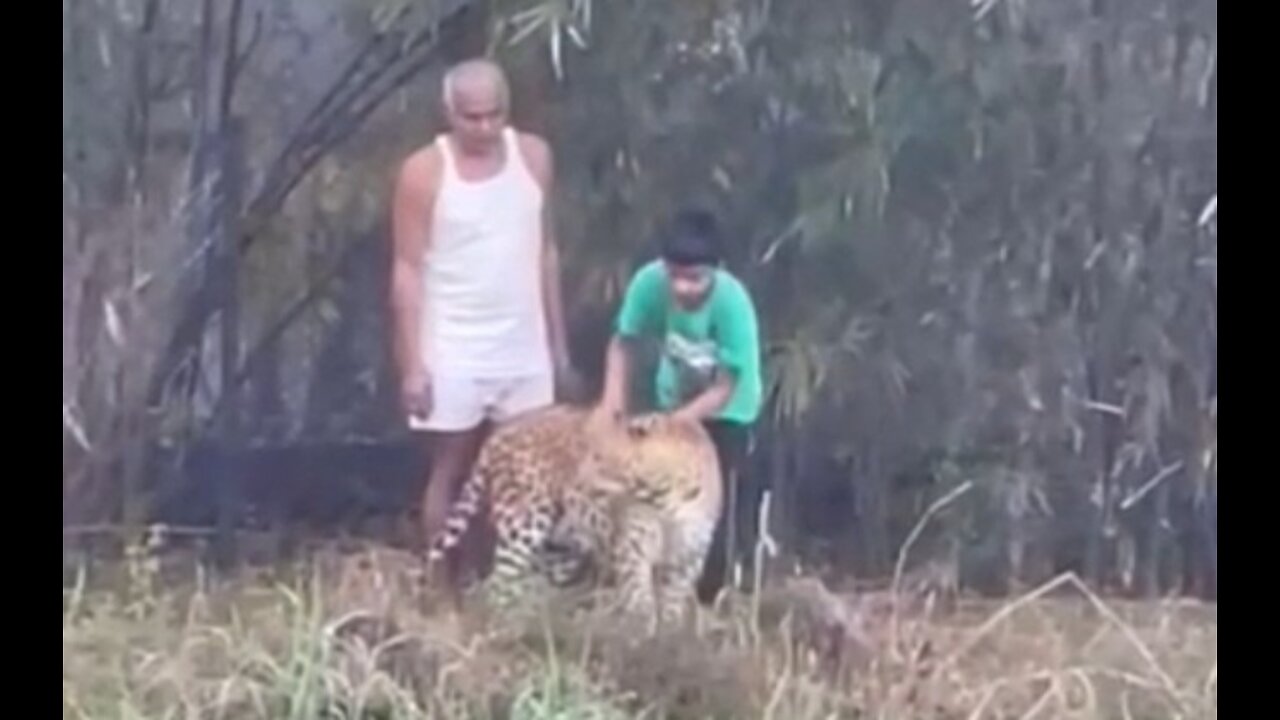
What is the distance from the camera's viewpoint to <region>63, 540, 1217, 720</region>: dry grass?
12.0ft

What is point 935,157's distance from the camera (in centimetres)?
368

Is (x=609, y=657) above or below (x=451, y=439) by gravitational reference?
below

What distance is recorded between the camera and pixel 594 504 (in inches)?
145

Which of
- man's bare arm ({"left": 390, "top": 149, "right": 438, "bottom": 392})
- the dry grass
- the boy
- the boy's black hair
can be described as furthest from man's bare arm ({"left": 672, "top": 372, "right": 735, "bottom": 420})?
man's bare arm ({"left": 390, "top": 149, "right": 438, "bottom": 392})

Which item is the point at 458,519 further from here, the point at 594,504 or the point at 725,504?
the point at 725,504

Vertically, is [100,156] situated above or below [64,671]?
above

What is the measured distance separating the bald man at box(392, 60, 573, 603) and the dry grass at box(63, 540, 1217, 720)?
0.15 m

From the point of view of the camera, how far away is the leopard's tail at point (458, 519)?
3670 mm

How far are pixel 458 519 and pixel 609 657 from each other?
311 millimetres

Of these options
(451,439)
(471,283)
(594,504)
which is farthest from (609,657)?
(471,283)
